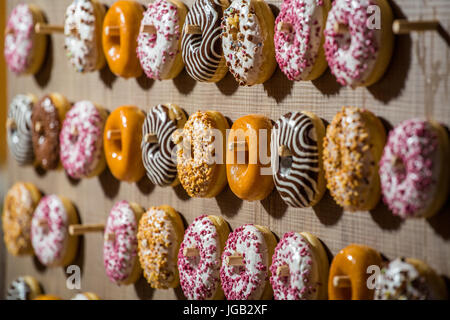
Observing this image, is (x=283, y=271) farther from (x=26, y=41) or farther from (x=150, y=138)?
(x=26, y=41)

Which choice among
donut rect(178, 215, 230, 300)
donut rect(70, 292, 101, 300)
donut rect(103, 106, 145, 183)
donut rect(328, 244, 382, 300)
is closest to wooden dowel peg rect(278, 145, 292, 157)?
donut rect(328, 244, 382, 300)

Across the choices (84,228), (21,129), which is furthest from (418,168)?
(21,129)

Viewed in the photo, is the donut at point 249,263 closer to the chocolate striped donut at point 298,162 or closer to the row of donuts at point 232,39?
the chocolate striped donut at point 298,162

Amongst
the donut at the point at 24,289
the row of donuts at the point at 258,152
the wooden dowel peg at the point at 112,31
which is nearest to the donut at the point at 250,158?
the row of donuts at the point at 258,152
